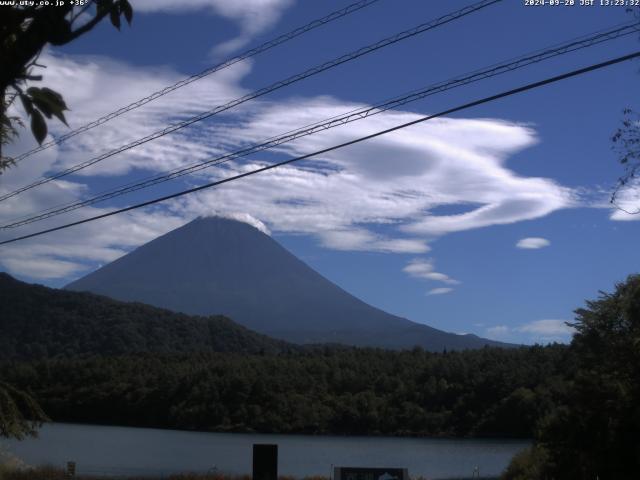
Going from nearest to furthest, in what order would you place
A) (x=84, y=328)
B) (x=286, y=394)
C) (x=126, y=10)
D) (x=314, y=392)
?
1. (x=126, y=10)
2. (x=286, y=394)
3. (x=314, y=392)
4. (x=84, y=328)

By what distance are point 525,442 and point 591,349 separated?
3604cm

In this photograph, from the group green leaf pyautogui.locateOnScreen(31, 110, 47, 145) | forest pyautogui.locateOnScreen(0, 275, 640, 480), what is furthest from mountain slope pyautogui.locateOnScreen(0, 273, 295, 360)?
green leaf pyautogui.locateOnScreen(31, 110, 47, 145)

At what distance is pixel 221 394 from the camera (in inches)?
2694

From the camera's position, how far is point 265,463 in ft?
48.2

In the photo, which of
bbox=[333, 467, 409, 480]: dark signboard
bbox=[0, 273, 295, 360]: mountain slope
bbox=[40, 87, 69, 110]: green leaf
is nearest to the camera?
bbox=[40, 87, 69, 110]: green leaf

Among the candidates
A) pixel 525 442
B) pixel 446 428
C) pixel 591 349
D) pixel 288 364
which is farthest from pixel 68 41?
pixel 288 364

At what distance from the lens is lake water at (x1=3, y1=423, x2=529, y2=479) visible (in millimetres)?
36375

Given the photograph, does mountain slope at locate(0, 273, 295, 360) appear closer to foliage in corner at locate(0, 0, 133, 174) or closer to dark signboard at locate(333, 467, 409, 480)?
dark signboard at locate(333, 467, 409, 480)

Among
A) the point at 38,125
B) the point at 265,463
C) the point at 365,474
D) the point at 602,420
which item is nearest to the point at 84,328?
the point at 602,420

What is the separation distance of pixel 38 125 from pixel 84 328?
99.0m

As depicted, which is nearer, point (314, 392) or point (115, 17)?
point (115, 17)

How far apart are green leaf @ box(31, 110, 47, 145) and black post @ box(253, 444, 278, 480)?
39.7ft

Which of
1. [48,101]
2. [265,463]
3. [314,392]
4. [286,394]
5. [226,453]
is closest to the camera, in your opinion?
[48,101]

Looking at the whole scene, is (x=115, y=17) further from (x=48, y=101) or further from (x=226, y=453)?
(x=226, y=453)
